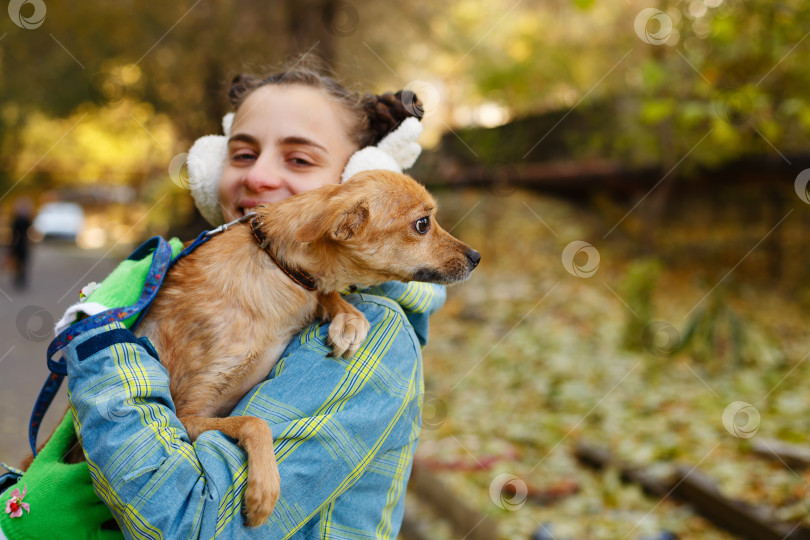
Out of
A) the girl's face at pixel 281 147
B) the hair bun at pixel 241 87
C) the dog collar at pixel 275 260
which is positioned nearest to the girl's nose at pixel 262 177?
the girl's face at pixel 281 147

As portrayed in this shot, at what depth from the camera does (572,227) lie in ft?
38.9

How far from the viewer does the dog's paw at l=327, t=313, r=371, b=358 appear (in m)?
1.69

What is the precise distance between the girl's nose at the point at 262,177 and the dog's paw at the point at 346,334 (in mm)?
477

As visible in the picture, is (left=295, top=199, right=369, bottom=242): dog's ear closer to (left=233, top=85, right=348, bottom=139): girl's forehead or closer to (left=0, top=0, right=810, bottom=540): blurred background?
(left=233, top=85, right=348, bottom=139): girl's forehead

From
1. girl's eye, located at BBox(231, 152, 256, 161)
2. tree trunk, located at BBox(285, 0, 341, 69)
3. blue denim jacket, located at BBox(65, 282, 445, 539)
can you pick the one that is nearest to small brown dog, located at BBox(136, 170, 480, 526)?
blue denim jacket, located at BBox(65, 282, 445, 539)

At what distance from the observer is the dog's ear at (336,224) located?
184cm

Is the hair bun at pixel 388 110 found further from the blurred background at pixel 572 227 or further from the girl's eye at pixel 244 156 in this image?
the blurred background at pixel 572 227

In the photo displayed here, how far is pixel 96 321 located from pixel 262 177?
2.14ft

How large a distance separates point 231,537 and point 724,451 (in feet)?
17.6

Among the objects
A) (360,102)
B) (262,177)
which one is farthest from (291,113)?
(360,102)

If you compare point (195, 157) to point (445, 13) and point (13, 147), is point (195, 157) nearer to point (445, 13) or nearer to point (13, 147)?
point (445, 13)

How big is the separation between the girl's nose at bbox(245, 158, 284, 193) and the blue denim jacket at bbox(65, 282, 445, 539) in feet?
1.56

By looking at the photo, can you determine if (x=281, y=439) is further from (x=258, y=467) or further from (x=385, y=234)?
(x=385, y=234)

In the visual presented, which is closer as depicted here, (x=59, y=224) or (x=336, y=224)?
(x=336, y=224)
